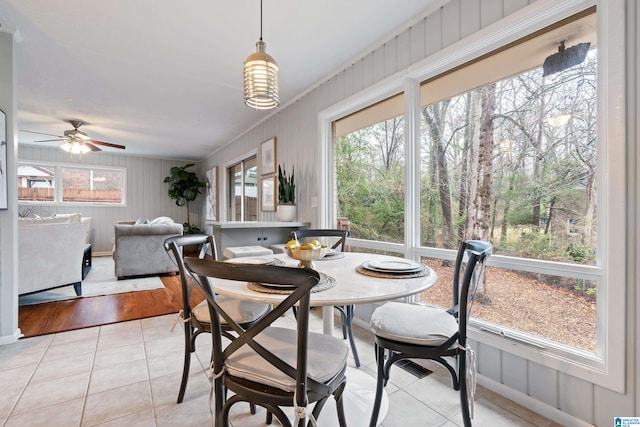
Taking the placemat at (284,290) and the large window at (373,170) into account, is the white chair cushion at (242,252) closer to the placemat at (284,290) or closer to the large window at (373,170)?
the large window at (373,170)

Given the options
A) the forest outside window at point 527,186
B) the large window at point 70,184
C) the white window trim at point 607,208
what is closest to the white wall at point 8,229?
the forest outside window at point 527,186

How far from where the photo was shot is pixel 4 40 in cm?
230

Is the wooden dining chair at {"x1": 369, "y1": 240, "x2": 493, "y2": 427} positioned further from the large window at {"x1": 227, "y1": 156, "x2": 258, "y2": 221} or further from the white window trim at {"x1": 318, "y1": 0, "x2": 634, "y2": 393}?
the large window at {"x1": 227, "y1": 156, "x2": 258, "y2": 221}

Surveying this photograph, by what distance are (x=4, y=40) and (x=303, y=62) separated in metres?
2.40

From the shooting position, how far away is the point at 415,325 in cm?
135

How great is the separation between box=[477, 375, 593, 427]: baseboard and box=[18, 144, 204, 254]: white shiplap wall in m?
8.07

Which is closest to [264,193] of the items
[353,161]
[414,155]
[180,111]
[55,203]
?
[180,111]

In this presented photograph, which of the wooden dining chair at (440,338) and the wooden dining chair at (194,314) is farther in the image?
the wooden dining chair at (194,314)

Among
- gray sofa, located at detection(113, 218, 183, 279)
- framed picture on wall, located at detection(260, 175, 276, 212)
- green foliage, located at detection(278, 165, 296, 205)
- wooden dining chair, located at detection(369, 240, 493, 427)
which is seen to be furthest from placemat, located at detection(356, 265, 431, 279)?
gray sofa, located at detection(113, 218, 183, 279)

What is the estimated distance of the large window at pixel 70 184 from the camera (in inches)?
254

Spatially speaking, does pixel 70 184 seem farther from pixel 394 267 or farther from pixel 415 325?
pixel 415 325

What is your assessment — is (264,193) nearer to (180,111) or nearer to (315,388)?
(180,111)

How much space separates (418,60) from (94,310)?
384cm

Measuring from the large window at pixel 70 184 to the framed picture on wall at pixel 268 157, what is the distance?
16.1ft
